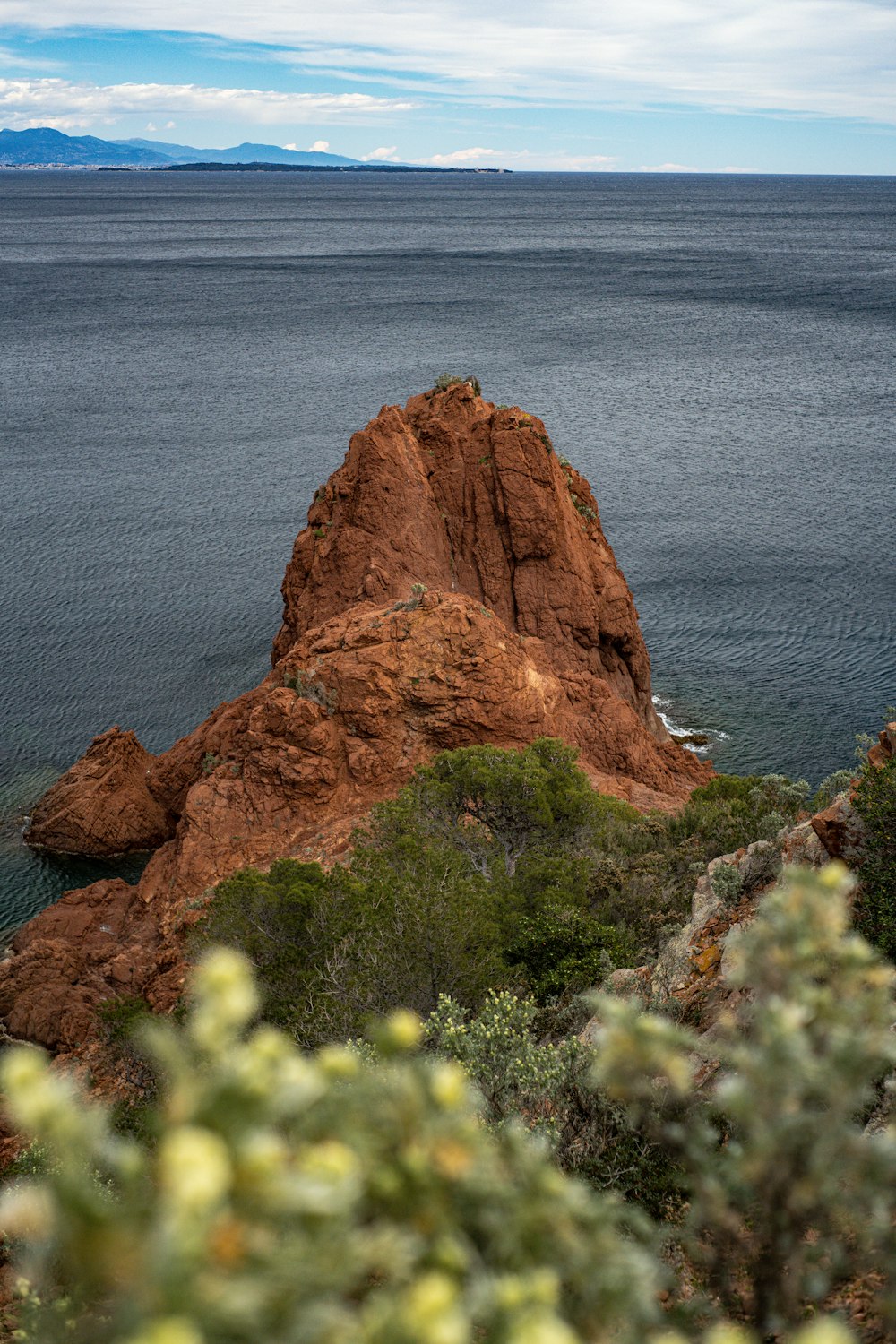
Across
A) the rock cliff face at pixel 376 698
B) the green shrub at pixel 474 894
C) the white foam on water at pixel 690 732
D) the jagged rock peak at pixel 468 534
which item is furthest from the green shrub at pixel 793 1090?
the white foam on water at pixel 690 732

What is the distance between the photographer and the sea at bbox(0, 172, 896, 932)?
44469mm

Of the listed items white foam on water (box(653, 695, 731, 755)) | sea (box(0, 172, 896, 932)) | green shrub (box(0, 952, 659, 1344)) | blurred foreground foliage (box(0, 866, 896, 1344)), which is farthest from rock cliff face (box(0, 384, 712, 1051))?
green shrub (box(0, 952, 659, 1344))

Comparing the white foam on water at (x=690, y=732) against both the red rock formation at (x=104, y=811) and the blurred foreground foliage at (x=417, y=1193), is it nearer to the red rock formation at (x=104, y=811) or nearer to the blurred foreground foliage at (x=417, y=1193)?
the red rock formation at (x=104, y=811)

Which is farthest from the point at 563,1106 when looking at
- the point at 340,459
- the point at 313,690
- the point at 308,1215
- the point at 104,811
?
the point at 340,459

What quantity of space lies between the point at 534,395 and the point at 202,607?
147ft

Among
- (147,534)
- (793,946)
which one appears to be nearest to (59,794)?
(147,534)

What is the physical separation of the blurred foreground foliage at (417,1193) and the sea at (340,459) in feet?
106

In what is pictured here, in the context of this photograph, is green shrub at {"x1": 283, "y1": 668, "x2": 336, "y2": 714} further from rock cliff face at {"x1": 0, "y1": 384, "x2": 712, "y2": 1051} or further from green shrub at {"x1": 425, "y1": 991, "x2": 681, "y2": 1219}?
green shrub at {"x1": 425, "y1": 991, "x2": 681, "y2": 1219}

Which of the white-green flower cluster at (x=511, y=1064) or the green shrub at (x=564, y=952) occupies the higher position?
the white-green flower cluster at (x=511, y=1064)

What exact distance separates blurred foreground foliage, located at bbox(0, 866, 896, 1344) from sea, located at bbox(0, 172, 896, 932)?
32259 mm

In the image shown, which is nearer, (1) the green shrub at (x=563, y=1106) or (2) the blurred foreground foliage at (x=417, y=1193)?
(2) the blurred foreground foliage at (x=417, y=1193)

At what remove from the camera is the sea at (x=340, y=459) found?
146ft

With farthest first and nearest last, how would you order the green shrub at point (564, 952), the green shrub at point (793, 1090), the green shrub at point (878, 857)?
1. the green shrub at point (564, 952)
2. the green shrub at point (878, 857)
3. the green shrub at point (793, 1090)

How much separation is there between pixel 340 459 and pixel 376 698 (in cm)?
4683
